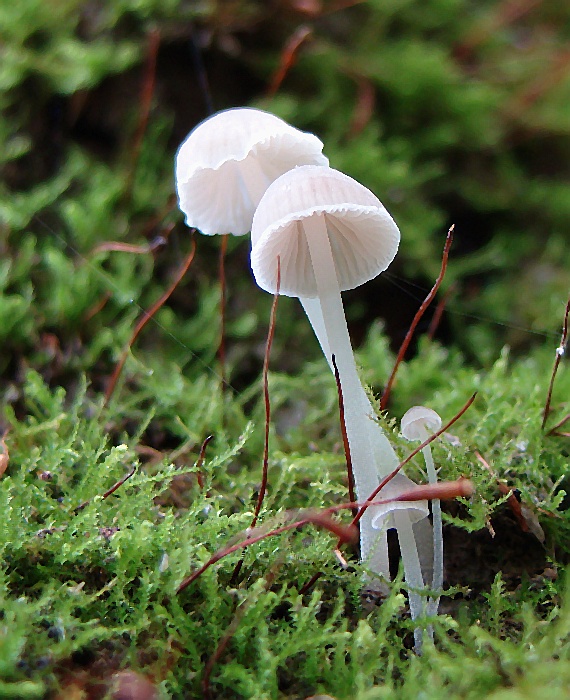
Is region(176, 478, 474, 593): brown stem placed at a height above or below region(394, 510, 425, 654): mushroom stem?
above

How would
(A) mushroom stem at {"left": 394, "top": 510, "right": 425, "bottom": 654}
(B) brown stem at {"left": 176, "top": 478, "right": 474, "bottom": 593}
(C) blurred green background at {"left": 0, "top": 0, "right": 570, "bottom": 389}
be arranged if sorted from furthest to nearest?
(C) blurred green background at {"left": 0, "top": 0, "right": 570, "bottom": 389}
(A) mushroom stem at {"left": 394, "top": 510, "right": 425, "bottom": 654}
(B) brown stem at {"left": 176, "top": 478, "right": 474, "bottom": 593}

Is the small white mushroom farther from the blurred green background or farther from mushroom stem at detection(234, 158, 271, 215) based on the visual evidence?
the blurred green background

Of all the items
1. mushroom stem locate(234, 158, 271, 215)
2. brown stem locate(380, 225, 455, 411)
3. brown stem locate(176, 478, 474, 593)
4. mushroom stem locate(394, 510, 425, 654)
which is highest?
mushroom stem locate(234, 158, 271, 215)

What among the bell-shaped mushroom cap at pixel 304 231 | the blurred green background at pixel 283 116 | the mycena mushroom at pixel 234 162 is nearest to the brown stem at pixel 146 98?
the blurred green background at pixel 283 116

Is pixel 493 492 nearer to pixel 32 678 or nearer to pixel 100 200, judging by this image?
pixel 32 678

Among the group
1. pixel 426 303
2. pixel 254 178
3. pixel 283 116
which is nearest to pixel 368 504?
pixel 426 303

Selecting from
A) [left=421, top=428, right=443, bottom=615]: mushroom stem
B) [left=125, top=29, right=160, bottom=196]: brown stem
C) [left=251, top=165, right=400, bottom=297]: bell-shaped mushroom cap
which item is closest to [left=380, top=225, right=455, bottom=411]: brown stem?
[left=251, top=165, right=400, bottom=297]: bell-shaped mushroom cap

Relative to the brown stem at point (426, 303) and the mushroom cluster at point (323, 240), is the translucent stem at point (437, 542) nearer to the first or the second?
the mushroom cluster at point (323, 240)
